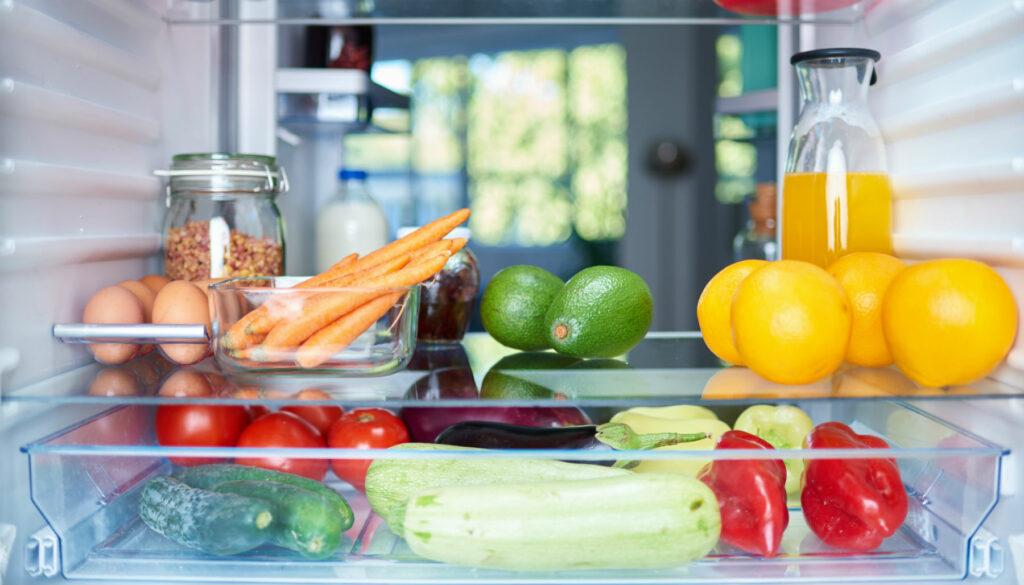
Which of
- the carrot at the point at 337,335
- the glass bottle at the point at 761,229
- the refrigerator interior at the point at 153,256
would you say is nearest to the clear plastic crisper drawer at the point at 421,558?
the refrigerator interior at the point at 153,256

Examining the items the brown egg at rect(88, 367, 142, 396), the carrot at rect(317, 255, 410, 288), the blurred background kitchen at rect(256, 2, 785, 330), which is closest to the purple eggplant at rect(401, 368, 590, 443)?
the carrot at rect(317, 255, 410, 288)

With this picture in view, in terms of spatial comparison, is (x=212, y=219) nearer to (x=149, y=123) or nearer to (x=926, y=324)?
(x=149, y=123)

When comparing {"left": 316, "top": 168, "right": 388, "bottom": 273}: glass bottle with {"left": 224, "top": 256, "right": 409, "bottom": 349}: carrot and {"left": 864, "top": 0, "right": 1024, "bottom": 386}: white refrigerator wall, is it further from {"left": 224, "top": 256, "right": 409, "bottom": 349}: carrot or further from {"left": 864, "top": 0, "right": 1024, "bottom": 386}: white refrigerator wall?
{"left": 864, "top": 0, "right": 1024, "bottom": 386}: white refrigerator wall

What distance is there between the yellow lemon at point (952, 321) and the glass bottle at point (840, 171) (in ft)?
0.68

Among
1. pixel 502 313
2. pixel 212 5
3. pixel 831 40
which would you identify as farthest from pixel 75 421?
pixel 831 40

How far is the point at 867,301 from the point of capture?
31.1 inches

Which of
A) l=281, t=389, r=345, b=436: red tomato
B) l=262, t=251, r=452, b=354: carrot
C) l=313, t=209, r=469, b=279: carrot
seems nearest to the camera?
l=262, t=251, r=452, b=354: carrot

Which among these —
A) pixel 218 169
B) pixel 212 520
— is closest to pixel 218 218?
pixel 218 169

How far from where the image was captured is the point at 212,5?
1.20 meters

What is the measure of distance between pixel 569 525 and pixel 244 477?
1.04 feet

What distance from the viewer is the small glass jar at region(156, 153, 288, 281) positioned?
1.01m

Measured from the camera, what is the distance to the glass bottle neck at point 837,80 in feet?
3.05

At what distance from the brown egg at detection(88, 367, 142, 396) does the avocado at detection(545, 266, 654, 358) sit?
0.40 m

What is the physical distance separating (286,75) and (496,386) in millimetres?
812
